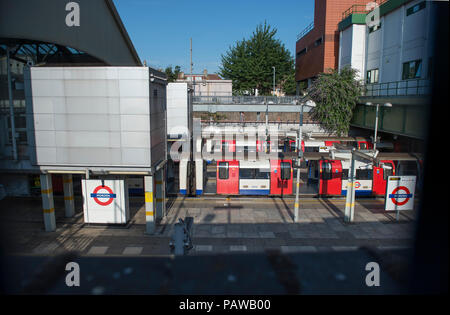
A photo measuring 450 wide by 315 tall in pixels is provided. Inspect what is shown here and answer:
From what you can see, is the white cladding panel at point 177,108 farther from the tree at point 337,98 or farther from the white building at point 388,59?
the tree at point 337,98

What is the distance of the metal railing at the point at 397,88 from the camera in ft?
56.3

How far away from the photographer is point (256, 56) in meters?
48.5

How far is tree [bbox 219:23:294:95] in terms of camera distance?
47.9 m

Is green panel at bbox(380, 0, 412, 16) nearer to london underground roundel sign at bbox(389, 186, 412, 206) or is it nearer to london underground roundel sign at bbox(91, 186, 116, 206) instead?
london underground roundel sign at bbox(389, 186, 412, 206)

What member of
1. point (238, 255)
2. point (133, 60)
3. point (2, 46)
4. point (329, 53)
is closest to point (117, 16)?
point (133, 60)

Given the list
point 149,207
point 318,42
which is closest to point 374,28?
point 318,42

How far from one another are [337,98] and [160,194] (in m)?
18.0

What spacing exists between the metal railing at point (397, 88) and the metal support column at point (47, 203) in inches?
637

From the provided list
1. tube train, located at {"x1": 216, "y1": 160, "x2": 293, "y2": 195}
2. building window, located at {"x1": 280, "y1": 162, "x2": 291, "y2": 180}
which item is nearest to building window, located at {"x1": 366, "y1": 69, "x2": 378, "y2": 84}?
building window, located at {"x1": 280, "y1": 162, "x2": 291, "y2": 180}

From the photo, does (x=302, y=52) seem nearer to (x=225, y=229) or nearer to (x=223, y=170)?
(x=223, y=170)

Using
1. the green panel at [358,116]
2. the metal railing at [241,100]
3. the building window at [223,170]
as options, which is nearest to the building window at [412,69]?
the green panel at [358,116]

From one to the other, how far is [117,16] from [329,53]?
22414 millimetres

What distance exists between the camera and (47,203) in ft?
39.7

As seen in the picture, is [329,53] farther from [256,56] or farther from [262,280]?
[262,280]
